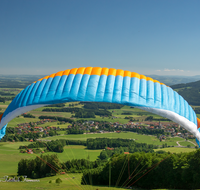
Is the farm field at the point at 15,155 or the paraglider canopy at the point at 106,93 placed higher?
the paraglider canopy at the point at 106,93

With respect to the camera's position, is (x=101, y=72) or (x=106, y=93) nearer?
(x=106, y=93)

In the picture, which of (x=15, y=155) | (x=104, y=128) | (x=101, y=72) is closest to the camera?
(x=101, y=72)

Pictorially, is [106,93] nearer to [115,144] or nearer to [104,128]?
[115,144]

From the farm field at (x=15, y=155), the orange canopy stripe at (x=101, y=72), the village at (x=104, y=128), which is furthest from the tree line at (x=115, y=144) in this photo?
the orange canopy stripe at (x=101, y=72)

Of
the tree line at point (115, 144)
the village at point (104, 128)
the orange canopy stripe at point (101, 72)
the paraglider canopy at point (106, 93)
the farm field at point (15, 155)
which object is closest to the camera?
the paraglider canopy at point (106, 93)

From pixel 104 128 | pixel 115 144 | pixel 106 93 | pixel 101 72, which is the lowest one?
pixel 115 144

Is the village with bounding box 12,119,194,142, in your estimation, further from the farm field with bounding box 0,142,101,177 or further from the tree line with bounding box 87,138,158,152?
the farm field with bounding box 0,142,101,177

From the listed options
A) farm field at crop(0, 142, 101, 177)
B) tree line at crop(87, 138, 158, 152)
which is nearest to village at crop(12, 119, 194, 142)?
tree line at crop(87, 138, 158, 152)

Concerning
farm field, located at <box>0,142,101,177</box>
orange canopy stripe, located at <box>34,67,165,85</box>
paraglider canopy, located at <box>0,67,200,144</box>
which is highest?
orange canopy stripe, located at <box>34,67,165,85</box>

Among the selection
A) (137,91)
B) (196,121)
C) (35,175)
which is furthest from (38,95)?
(35,175)

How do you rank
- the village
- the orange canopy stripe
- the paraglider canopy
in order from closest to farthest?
the paraglider canopy
the orange canopy stripe
the village

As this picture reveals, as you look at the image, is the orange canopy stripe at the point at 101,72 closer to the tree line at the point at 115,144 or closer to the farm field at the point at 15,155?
the farm field at the point at 15,155

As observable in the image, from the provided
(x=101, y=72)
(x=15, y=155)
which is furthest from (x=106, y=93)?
(x=15, y=155)
